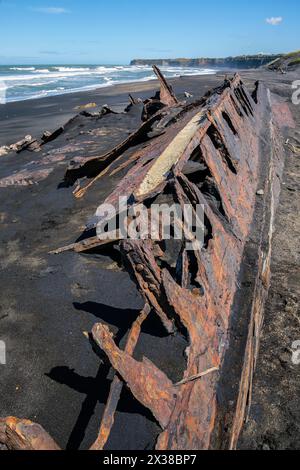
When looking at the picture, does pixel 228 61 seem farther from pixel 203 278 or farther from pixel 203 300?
pixel 203 300

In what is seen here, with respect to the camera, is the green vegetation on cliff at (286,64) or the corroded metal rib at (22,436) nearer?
the corroded metal rib at (22,436)

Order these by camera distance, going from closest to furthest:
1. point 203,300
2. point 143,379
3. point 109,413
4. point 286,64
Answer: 1. point 109,413
2. point 143,379
3. point 203,300
4. point 286,64

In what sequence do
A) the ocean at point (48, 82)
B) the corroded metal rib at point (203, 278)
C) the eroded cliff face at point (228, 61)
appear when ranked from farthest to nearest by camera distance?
1. the eroded cliff face at point (228, 61)
2. the ocean at point (48, 82)
3. the corroded metal rib at point (203, 278)

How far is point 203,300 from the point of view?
248cm

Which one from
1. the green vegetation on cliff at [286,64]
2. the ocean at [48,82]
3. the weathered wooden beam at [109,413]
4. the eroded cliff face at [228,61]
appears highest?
the eroded cliff face at [228,61]

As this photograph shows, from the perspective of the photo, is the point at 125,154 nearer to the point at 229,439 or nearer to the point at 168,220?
the point at 168,220

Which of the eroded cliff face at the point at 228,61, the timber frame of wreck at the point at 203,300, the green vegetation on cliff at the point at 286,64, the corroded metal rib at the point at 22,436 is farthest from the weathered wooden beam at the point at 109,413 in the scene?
the eroded cliff face at the point at 228,61

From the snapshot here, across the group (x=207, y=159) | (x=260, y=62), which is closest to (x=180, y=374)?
(x=207, y=159)

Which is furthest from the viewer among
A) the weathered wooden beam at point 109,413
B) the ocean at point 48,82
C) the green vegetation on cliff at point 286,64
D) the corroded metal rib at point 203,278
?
the green vegetation on cliff at point 286,64

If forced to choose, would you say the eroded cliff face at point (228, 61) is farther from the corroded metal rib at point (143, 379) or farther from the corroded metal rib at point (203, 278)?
the corroded metal rib at point (143, 379)

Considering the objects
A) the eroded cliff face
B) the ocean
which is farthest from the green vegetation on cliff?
the eroded cliff face

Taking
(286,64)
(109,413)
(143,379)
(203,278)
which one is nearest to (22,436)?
(109,413)

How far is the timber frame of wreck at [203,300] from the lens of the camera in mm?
1808

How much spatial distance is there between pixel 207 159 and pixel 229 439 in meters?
2.60
